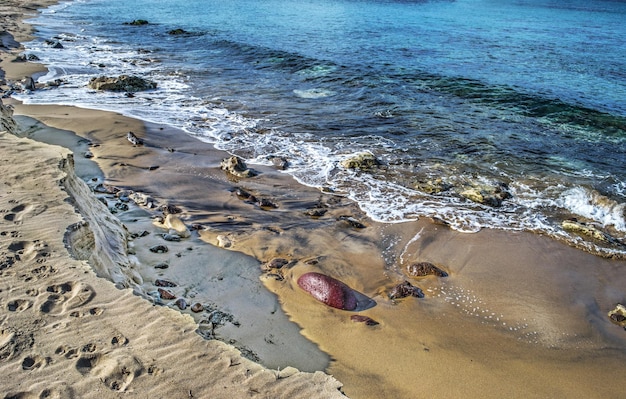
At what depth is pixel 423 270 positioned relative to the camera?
22.3ft

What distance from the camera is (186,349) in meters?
3.95

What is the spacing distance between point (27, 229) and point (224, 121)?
29.4 ft

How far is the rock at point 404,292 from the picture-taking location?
6.22 meters

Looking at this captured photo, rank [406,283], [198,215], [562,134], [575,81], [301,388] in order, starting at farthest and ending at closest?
[575,81] → [562,134] → [198,215] → [406,283] → [301,388]

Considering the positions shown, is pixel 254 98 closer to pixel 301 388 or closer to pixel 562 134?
pixel 562 134

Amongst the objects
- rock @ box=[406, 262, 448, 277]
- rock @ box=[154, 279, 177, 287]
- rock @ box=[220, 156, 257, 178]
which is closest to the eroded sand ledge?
rock @ box=[154, 279, 177, 287]

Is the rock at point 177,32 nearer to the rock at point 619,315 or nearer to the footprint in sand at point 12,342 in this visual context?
the footprint in sand at point 12,342

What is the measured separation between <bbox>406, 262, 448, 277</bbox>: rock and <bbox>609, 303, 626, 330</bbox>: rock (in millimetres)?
2325

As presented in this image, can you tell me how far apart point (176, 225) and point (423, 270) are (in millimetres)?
4311

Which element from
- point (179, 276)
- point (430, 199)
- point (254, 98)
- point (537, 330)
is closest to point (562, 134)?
point (430, 199)

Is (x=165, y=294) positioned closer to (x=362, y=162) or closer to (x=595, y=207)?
(x=362, y=162)

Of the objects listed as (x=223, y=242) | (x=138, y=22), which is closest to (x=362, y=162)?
(x=223, y=242)

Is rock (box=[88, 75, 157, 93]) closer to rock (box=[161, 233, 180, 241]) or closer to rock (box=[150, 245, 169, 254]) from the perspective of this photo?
rock (box=[161, 233, 180, 241])

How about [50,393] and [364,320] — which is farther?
[364,320]
